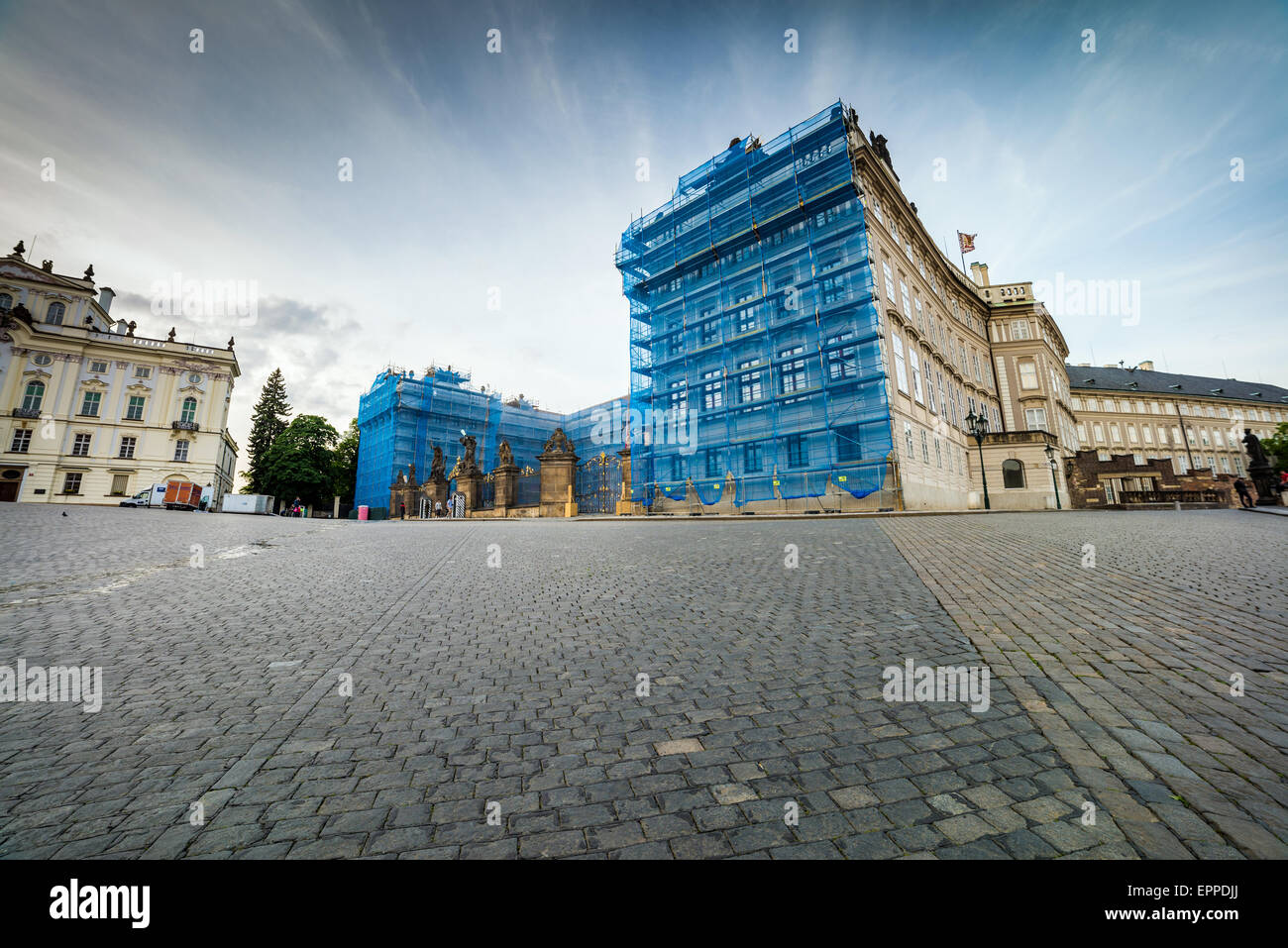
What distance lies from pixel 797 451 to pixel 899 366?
21.3 feet

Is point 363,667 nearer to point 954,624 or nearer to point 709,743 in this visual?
point 709,743

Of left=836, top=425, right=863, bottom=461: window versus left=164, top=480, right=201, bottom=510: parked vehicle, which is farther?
left=164, top=480, right=201, bottom=510: parked vehicle

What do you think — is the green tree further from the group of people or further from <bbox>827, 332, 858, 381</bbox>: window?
the group of people

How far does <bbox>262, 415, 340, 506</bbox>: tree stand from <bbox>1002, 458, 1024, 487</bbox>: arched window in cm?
5740

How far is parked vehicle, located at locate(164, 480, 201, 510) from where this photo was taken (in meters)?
32.6

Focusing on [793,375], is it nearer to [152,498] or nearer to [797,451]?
[797,451]

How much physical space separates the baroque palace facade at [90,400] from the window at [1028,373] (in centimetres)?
6463

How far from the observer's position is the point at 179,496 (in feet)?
107

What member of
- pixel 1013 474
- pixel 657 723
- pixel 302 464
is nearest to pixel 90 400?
pixel 302 464

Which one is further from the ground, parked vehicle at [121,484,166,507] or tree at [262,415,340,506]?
tree at [262,415,340,506]

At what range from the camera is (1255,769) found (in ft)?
7.49

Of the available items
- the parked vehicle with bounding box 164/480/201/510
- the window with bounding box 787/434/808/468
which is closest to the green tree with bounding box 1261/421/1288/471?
the window with bounding box 787/434/808/468

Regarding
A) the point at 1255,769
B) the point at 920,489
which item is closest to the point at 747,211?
the point at 920,489
